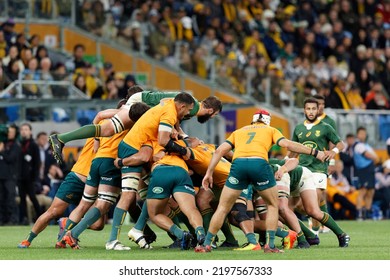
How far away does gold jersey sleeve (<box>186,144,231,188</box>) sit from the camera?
18266mm

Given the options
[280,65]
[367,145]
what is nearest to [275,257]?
[367,145]

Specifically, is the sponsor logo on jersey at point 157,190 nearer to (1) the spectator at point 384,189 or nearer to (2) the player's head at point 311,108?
(2) the player's head at point 311,108

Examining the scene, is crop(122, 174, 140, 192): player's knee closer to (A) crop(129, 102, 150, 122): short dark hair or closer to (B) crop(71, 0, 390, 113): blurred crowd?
(A) crop(129, 102, 150, 122): short dark hair

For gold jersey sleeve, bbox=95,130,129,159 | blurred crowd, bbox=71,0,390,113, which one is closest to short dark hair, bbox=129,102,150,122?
gold jersey sleeve, bbox=95,130,129,159

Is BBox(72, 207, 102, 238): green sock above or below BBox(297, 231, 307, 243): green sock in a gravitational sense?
above

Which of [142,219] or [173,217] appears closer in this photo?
[142,219]

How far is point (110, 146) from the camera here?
18.6m

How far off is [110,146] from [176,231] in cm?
167

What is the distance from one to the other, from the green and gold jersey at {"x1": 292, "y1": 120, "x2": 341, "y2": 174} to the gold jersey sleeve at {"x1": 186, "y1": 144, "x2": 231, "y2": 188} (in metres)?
2.90

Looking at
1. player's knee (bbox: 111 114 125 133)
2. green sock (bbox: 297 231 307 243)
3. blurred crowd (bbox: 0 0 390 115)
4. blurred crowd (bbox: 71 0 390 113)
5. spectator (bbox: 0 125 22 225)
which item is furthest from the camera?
blurred crowd (bbox: 71 0 390 113)

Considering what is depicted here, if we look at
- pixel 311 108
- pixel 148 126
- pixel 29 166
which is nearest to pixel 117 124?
pixel 148 126

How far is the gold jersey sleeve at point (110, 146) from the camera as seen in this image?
18469mm

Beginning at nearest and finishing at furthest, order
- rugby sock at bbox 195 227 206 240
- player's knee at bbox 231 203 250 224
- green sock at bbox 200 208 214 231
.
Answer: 1. rugby sock at bbox 195 227 206 240
2. player's knee at bbox 231 203 250 224
3. green sock at bbox 200 208 214 231

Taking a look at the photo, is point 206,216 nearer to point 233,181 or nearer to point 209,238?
point 209,238
